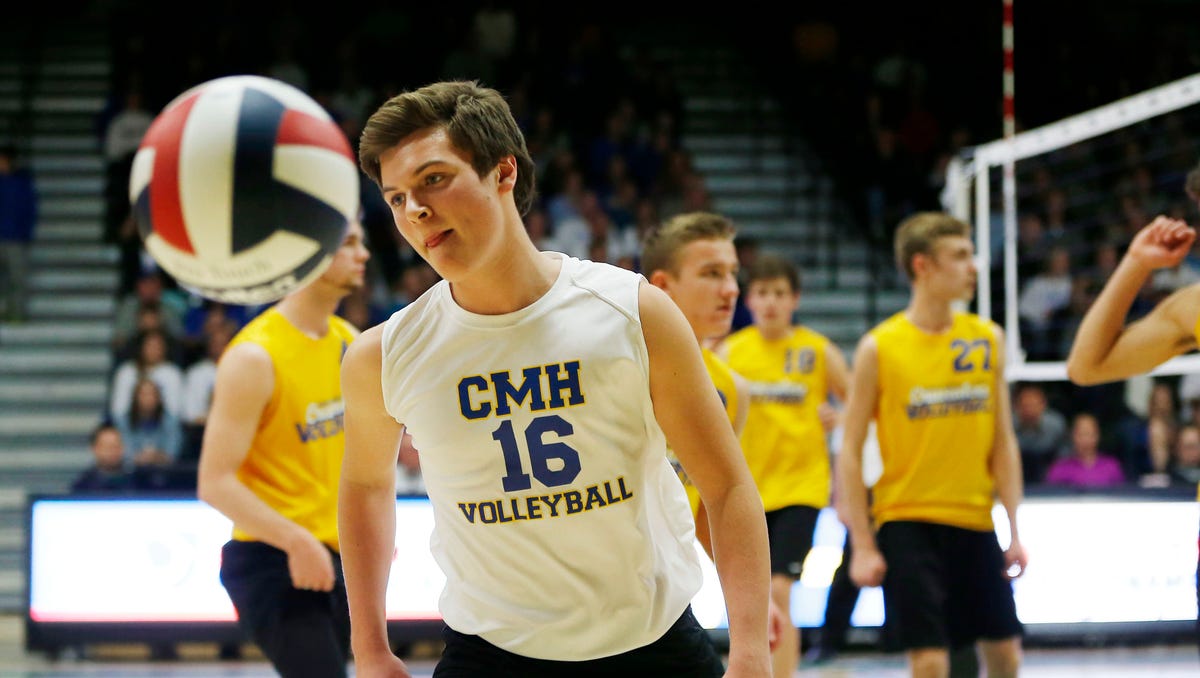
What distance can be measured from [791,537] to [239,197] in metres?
3.55

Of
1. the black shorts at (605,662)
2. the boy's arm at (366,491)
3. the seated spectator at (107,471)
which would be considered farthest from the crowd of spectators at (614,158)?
the black shorts at (605,662)

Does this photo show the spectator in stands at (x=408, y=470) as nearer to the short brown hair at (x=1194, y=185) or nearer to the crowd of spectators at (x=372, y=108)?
the crowd of spectators at (x=372, y=108)

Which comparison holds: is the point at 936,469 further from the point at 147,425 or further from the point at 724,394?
the point at 147,425

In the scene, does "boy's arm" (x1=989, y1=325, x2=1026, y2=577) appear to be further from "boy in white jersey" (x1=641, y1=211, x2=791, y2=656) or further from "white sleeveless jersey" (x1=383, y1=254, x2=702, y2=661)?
"white sleeveless jersey" (x1=383, y1=254, x2=702, y2=661)

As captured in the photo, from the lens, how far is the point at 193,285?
411 centimetres

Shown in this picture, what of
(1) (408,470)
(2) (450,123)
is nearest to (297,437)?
(2) (450,123)

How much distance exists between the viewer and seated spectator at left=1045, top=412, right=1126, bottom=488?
9.70 meters

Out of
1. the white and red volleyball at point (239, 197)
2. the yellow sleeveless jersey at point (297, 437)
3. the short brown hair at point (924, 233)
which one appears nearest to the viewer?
the white and red volleyball at point (239, 197)

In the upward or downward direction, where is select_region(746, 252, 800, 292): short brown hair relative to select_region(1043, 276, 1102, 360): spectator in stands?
upward

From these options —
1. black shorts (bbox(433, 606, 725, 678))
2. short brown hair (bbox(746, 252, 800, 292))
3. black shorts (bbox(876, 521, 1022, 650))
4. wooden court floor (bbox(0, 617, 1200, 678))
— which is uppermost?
short brown hair (bbox(746, 252, 800, 292))

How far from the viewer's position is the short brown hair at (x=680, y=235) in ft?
15.7

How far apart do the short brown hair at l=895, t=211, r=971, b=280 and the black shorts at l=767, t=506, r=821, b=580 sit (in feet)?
4.66

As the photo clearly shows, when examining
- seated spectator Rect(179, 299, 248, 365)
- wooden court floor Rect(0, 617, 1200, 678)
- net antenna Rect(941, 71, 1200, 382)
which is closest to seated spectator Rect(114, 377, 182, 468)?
seated spectator Rect(179, 299, 248, 365)

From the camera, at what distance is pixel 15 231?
12.9 meters
